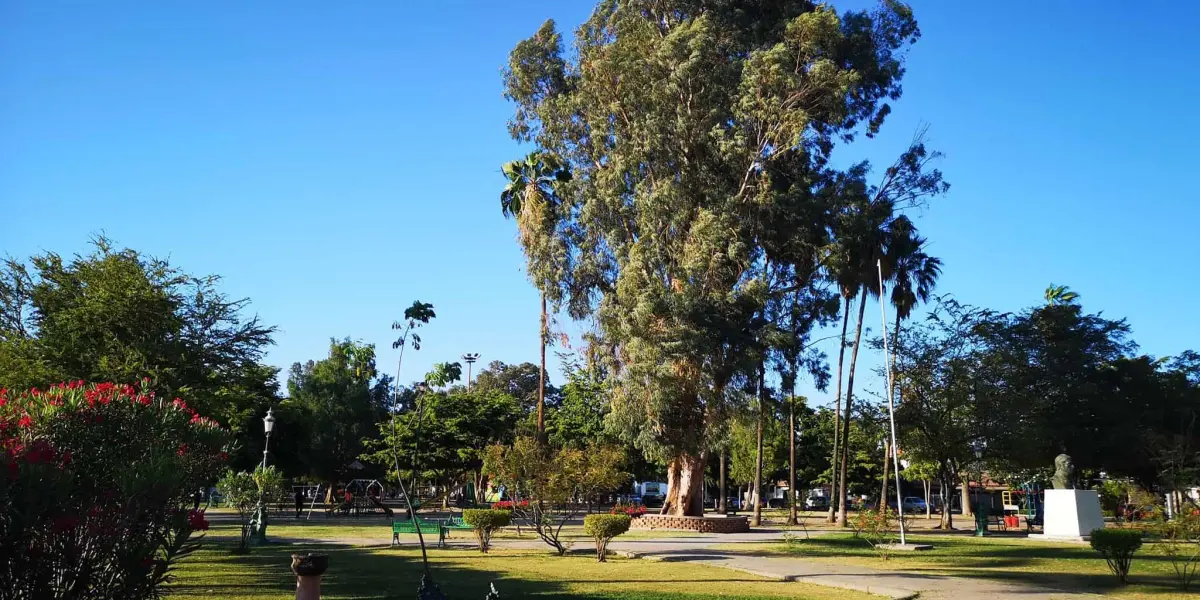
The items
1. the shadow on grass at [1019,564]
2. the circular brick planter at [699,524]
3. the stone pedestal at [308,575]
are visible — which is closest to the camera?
the stone pedestal at [308,575]

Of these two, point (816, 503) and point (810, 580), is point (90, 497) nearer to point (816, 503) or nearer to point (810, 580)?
point (810, 580)

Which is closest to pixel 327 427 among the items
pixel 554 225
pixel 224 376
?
pixel 554 225

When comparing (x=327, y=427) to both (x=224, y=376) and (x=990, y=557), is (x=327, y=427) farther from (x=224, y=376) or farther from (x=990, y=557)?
(x=990, y=557)

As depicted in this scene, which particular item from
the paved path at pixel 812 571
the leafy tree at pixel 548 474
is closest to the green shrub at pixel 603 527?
the paved path at pixel 812 571

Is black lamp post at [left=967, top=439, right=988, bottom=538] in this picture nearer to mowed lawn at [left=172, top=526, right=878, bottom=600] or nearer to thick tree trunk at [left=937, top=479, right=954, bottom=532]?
thick tree trunk at [left=937, top=479, right=954, bottom=532]

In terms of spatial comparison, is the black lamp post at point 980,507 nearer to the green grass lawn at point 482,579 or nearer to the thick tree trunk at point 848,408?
the thick tree trunk at point 848,408

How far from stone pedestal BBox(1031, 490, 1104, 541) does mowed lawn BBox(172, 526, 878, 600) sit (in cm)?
1801

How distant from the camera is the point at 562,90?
4056cm

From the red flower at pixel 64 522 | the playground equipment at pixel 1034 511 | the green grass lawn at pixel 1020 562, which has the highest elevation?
the red flower at pixel 64 522

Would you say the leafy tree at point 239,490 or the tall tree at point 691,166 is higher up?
the tall tree at point 691,166

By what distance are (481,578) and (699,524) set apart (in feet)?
68.3

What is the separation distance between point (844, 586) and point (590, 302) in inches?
924

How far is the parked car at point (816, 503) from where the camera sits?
82.5m

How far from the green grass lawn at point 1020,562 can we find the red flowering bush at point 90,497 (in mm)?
14067
